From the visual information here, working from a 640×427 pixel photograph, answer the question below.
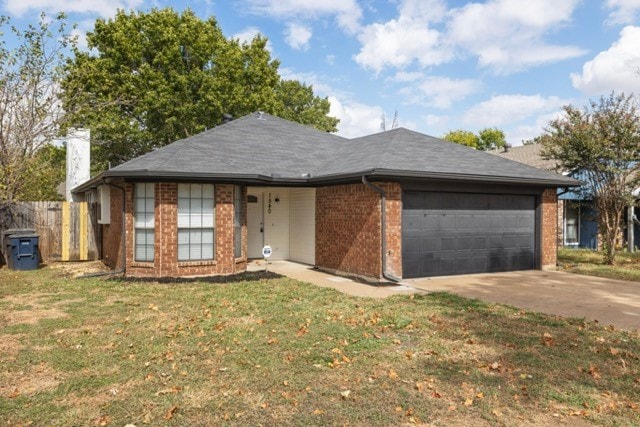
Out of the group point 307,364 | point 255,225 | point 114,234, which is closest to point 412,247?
point 255,225

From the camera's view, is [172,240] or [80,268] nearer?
[172,240]

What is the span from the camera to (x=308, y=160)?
1405cm

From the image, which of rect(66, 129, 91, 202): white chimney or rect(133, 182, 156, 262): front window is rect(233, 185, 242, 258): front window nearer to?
rect(133, 182, 156, 262): front window

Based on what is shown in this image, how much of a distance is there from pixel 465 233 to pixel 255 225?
258 inches

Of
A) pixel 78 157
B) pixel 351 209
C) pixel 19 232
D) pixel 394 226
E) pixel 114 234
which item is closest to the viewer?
Result: pixel 394 226

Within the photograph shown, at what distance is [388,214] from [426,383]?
6.15m

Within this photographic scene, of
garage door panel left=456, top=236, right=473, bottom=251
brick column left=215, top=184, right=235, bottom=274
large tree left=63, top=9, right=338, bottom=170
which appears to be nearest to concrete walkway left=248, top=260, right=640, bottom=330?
garage door panel left=456, top=236, right=473, bottom=251

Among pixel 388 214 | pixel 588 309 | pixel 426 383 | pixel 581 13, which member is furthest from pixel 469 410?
pixel 581 13

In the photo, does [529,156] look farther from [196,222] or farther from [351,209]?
[196,222]

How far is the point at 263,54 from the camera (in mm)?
29250

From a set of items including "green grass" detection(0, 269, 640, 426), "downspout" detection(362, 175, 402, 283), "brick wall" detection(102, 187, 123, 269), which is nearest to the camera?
"green grass" detection(0, 269, 640, 426)

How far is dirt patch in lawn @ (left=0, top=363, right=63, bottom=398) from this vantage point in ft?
13.4

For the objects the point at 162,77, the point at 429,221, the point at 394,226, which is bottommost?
the point at 394,226

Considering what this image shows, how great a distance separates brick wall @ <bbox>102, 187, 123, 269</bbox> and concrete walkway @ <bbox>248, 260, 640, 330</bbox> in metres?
3.69
